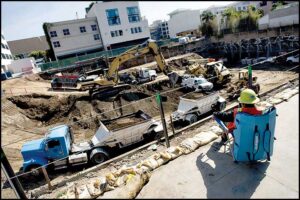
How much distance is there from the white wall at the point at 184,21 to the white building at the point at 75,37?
95.0ft

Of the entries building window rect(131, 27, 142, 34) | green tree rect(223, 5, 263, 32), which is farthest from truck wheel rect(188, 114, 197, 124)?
building window rect(131, 27, 142, 34)

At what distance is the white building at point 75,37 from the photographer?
39562 mm

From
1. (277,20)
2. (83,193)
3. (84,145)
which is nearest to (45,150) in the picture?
(84,145)

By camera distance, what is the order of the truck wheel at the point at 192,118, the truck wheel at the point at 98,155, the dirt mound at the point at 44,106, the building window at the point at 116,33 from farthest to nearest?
the building window at the point at 116,33
the dirt mound at the point at 44,106
the truck wheel at the point at 192,118
the truck wheel at the point at 98,155

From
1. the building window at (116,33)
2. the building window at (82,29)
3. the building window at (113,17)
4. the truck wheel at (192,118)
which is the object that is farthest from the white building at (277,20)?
the building window at (82,29)

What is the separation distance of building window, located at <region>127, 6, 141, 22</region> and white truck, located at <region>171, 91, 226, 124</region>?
1373 inches

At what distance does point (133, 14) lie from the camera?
4428 centimetres

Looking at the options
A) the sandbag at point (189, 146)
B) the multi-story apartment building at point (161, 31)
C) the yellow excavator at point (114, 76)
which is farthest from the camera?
the multi-story apartment building at point (161, 31)

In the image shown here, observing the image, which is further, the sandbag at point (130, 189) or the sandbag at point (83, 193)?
the sandbag at point (83, 193)

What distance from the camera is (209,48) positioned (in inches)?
1599

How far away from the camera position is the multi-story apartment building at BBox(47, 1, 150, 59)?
132 ft

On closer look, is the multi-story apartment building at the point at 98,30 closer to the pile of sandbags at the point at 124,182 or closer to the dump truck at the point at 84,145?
the dump truck at the point at 84,145

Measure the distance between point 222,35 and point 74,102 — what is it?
30121 millimetres

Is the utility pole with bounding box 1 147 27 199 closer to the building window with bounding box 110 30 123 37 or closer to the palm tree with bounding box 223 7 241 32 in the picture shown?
the palm tree with bounding box 223 7 241 32
